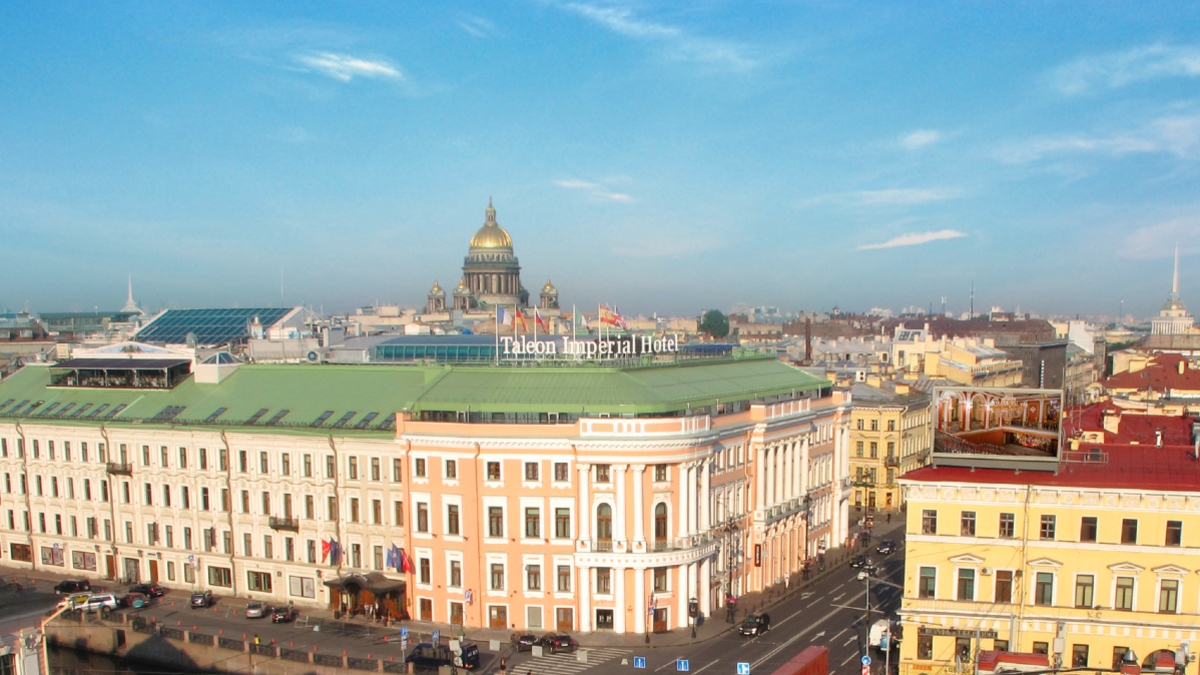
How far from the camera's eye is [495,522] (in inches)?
2822

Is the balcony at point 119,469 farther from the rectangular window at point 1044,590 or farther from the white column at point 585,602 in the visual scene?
the rectangular window at point 1044,590

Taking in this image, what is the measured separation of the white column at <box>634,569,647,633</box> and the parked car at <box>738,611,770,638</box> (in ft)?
23.0

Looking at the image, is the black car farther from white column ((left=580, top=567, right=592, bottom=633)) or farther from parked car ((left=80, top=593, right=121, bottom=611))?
white column ((left=580, top=567, right=592, bottom=633))

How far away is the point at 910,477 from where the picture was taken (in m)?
58.6

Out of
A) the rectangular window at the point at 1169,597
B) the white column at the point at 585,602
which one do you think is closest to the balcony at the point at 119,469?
the white column at the point at 585,602

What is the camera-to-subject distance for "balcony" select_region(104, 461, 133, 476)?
8769 cm

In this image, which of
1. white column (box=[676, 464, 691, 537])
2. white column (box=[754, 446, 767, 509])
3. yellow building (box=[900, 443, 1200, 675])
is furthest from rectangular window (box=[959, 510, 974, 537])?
white column (box=[754, 446, 767, 509])

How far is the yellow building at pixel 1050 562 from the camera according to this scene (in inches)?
2127

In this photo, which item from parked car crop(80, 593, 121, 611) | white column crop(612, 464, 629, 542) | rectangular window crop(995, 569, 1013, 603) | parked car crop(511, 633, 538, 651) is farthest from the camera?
parked car crop(80, 593, 121, 611)

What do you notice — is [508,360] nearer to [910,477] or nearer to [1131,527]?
[910,477]

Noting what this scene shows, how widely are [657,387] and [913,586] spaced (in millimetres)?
24035

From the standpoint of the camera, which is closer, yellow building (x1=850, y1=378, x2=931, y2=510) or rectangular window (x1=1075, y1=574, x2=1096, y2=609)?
rectangular window (x1=1075, y1=574, x2=1096, y2=609)

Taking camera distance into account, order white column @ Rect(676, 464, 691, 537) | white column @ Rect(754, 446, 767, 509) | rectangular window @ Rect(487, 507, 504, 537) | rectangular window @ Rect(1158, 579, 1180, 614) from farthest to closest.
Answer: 1. white column @ Rect(754, 446, 767, 509)
2. rectangular window @ Rect(487, 507, 504, 537)
3. white column @ Rect(676, 464, 691, 537)
4. rectangular window @ Rect(1158, 579, 1180, 614)

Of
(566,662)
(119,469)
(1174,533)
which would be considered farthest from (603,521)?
(119,469)
